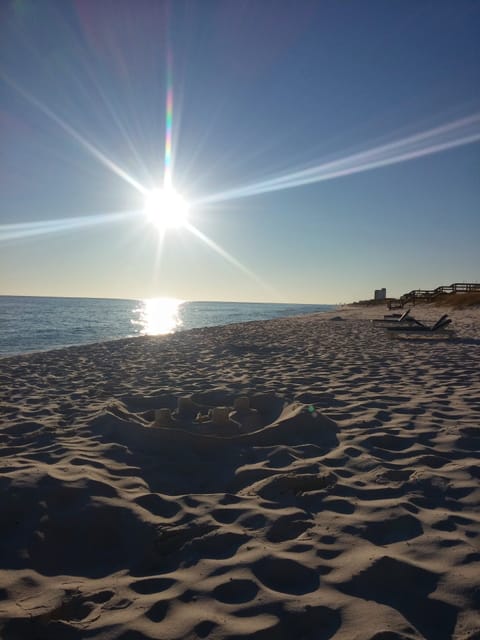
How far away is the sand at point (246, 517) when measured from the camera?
6.33 feet

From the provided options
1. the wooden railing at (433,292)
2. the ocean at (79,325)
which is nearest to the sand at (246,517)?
the ocean at (79,325)

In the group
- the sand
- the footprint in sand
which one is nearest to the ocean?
the sand

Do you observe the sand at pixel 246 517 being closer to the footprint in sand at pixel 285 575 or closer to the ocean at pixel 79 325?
the footprint in sand at pixel 285 575

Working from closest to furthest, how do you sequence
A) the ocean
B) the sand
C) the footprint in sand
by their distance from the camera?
the sand → the footprint in sand → the ocean

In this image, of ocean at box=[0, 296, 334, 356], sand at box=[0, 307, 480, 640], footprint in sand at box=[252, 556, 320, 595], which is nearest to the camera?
sand at box=[0, 307, 480, 640]

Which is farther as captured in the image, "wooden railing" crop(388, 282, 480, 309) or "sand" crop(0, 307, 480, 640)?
"wooden railing" crop(388, 282, 480, 309)

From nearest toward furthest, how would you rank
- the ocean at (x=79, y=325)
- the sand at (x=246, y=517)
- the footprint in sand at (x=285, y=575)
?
1. the sand at (x=246, y=517)
2. the footprint in sand at (x=285, y=575)
3. the ocean at (x=79, y=325)

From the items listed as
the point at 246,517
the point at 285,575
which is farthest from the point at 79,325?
the point at 285,575

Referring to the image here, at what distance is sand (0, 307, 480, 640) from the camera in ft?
6.33

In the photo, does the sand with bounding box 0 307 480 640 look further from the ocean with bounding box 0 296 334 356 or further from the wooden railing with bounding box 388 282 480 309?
the wooden railing with bounding box 388 282 480 309

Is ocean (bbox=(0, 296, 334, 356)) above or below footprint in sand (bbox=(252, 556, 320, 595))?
above

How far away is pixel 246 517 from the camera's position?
2.80 m

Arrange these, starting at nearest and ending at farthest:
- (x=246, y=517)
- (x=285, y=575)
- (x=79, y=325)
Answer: (x=285, y=575) → (x=246, y=517) → (x=79, y=325)

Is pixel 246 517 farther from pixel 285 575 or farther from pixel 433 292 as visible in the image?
pixel 433 292
